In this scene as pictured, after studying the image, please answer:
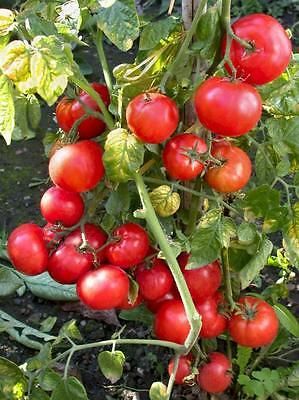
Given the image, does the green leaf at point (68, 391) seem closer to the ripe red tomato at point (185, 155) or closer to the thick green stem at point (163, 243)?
the thick green stem at point (163, 243)

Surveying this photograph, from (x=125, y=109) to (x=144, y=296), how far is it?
1.09 ft

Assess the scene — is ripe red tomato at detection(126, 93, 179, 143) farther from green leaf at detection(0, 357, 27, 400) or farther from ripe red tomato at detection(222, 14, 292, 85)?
green leaf at detection(0, 357, 27, 400)

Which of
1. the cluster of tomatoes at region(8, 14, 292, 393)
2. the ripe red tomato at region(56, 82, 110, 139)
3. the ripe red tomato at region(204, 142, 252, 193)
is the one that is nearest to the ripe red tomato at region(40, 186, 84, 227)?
the cluster of tomatoes at region(8, 14, 292, 393)

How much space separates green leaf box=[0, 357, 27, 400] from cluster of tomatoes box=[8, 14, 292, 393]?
202mm

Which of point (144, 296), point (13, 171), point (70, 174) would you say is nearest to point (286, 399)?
point (144, 296)

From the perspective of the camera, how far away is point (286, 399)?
5.22ft

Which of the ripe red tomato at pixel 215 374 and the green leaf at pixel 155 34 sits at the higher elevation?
the green leaf at pixel 155 34

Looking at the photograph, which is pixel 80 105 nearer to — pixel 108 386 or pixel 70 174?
pixel 70 174

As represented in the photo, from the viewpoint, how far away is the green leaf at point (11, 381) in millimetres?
1291

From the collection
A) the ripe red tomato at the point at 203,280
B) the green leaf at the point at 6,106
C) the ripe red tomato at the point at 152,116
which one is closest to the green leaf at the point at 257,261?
the ripe red tomato at the point at 203,280

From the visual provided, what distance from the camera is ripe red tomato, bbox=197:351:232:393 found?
1.46 m

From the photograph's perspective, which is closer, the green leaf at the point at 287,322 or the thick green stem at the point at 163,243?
the thick green stem at the point at 163,243

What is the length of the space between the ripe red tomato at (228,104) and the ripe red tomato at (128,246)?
25 cm

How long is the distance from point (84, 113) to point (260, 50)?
327 mm
